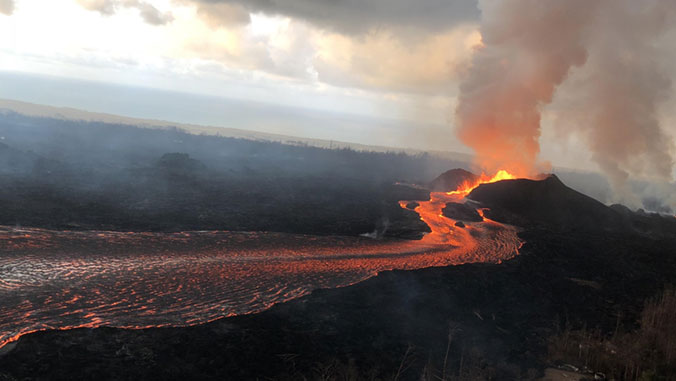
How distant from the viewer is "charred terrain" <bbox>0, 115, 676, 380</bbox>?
16.0 meters

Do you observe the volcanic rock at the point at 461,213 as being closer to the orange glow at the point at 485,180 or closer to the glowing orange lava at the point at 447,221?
the glowing orange lava at the point at 447,221

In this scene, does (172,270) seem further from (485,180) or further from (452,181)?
(485,180)

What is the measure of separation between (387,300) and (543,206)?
141ft

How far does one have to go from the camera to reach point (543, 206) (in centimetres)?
5816

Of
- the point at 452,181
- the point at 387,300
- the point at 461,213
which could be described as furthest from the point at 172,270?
the point at 452,181

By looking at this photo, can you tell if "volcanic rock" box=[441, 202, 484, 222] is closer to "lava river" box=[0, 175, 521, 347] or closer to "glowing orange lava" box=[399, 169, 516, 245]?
"glowing orange lava" box=[399, 169, 516, 245]

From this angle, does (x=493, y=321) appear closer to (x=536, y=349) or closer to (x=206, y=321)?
(x=536, y=349)

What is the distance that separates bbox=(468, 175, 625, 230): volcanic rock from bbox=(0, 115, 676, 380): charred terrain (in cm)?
26

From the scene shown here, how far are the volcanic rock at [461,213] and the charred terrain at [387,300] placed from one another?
27cm

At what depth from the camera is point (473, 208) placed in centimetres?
5662

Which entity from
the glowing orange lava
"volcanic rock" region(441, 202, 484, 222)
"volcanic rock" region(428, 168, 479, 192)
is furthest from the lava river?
"volcanic rock" region(428, 168, 479, 192)

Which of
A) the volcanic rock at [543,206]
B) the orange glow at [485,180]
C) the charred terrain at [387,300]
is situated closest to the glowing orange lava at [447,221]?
the orange glow at [485,180]

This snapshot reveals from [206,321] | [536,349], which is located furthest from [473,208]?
[206,321]

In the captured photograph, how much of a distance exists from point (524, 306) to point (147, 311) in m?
20.6
